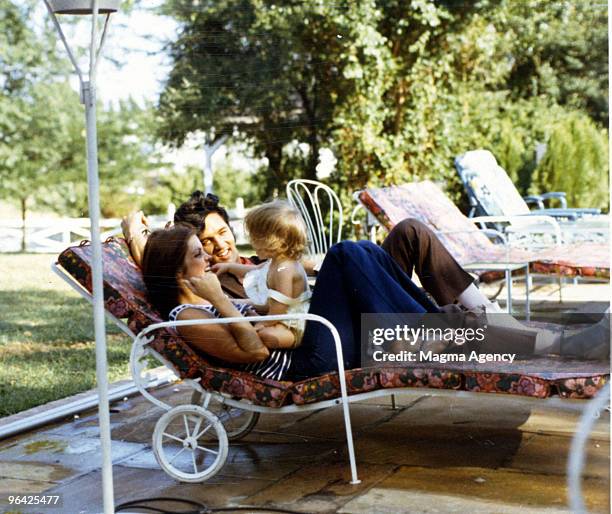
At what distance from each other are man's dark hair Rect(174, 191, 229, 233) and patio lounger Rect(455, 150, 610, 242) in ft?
5.75

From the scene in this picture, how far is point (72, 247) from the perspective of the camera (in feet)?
8.04

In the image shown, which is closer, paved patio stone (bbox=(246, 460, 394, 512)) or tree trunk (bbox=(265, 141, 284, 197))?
paved patio stone (bbox=(246, 460, 394, 512))

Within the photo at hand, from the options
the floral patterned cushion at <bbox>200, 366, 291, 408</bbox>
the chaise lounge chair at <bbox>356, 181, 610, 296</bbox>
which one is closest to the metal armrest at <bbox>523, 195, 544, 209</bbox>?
the chaise lounge chair at <bbox>356, 181, 610, 296</bbox>

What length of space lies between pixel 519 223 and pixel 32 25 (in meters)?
2.47

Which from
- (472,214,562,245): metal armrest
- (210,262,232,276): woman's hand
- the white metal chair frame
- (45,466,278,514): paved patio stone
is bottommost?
(45,466,278,514): paved patio stone

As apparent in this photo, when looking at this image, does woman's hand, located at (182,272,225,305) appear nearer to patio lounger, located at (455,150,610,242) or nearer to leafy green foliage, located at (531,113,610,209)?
leafy green foliage, located at (531,113,610,209)

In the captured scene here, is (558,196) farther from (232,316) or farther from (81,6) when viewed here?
(81,6)

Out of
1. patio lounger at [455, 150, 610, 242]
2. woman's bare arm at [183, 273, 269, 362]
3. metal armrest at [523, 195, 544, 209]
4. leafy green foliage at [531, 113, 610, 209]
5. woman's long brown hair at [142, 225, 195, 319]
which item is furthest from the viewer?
metal armrest at [523, 195, 544, 209]

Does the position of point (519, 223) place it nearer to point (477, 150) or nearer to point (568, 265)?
point (477, 150)

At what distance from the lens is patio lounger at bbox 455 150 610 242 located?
3951 mm

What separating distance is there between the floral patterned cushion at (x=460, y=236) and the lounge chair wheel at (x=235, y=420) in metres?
1.09

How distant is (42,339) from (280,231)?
1682 millimetres

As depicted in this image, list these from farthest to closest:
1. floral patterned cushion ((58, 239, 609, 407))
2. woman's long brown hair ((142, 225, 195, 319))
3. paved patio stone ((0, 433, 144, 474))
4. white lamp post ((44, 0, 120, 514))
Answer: paved patio stone ((0, 433, 144, 474)) < woman's long brown hair ((142, 225, 195, 319)) < floral patterned cushion ((58, 239, 609, 407)) < white lamp post ((44, 0, 120, 514))

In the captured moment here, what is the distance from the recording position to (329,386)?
88.6 inches
